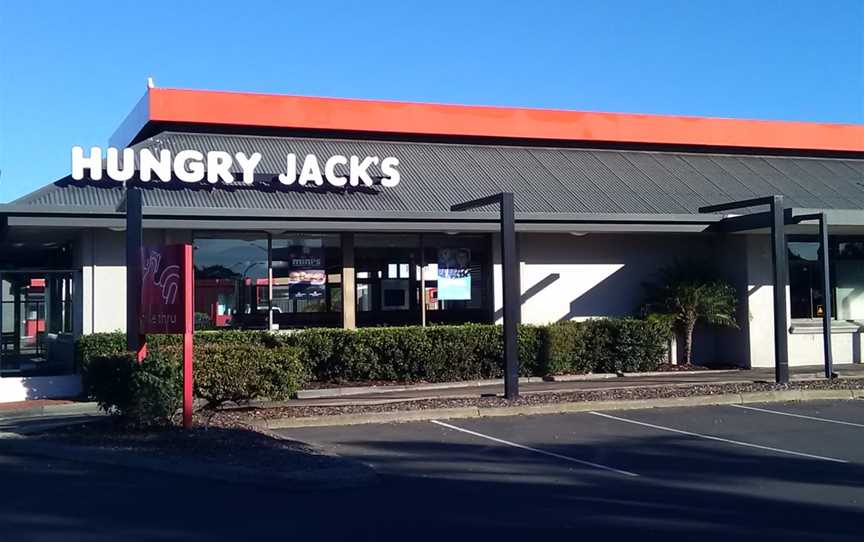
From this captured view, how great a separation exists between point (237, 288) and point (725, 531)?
521 inches

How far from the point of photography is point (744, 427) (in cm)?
1359

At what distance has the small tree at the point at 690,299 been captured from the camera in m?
20.3

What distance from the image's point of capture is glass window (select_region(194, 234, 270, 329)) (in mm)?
18750

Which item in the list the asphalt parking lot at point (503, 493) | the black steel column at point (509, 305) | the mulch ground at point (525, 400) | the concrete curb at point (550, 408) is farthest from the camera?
the black steel column at point (509, 305)

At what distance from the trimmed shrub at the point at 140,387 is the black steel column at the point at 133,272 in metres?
0.46

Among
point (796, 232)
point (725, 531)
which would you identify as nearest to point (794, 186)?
point (796, 232)

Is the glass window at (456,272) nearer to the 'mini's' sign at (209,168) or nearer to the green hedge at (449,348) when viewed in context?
the green hedge at (449,348)

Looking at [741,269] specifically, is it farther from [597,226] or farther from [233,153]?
[233,153]

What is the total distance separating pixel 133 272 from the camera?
44.8ft

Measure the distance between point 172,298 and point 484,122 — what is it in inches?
543

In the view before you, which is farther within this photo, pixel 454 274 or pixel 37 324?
pixel 37 324

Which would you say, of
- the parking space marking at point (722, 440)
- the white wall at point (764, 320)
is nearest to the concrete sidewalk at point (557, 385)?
the white wall at point (764, 320)

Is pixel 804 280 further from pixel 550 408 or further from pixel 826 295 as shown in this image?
pixel 550 408

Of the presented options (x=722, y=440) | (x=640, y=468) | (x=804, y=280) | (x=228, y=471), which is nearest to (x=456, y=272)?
(x=804, y=280)
